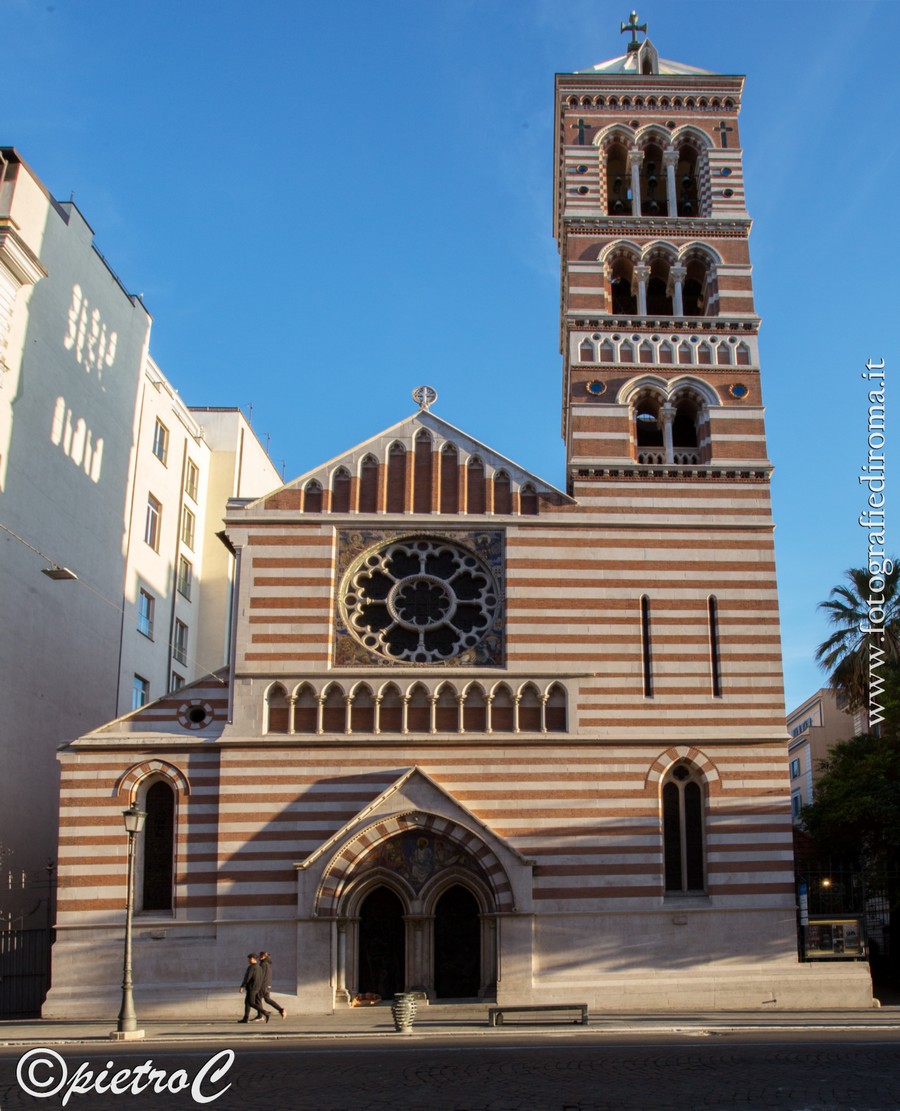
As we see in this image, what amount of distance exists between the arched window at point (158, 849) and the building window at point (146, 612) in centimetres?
1531

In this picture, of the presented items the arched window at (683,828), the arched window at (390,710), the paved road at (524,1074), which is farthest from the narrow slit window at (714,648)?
the paved road at (524,1074)

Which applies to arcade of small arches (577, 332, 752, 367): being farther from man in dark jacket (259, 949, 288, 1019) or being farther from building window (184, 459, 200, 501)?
building window (184, 459, 200, 501)

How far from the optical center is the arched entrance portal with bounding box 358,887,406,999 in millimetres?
29469

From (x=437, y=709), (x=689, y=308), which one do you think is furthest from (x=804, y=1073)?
(x=689, y=308)

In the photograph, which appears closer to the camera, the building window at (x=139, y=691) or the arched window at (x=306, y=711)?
the arched window at (x=306, y=711)

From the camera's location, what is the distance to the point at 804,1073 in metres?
17.6

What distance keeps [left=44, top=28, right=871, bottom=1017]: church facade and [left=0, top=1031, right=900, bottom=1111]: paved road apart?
6251 mm

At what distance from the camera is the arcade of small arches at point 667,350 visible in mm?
34719

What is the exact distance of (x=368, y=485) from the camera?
32.9 m

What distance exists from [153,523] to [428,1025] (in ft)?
85.4

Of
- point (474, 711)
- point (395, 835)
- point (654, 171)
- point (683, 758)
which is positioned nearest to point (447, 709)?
point (474, 711)

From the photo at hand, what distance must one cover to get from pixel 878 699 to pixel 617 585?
37.0ft

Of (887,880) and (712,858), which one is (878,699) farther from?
(712,858)

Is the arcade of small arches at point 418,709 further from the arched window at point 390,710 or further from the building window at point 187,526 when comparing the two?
the building window at point 187,526
